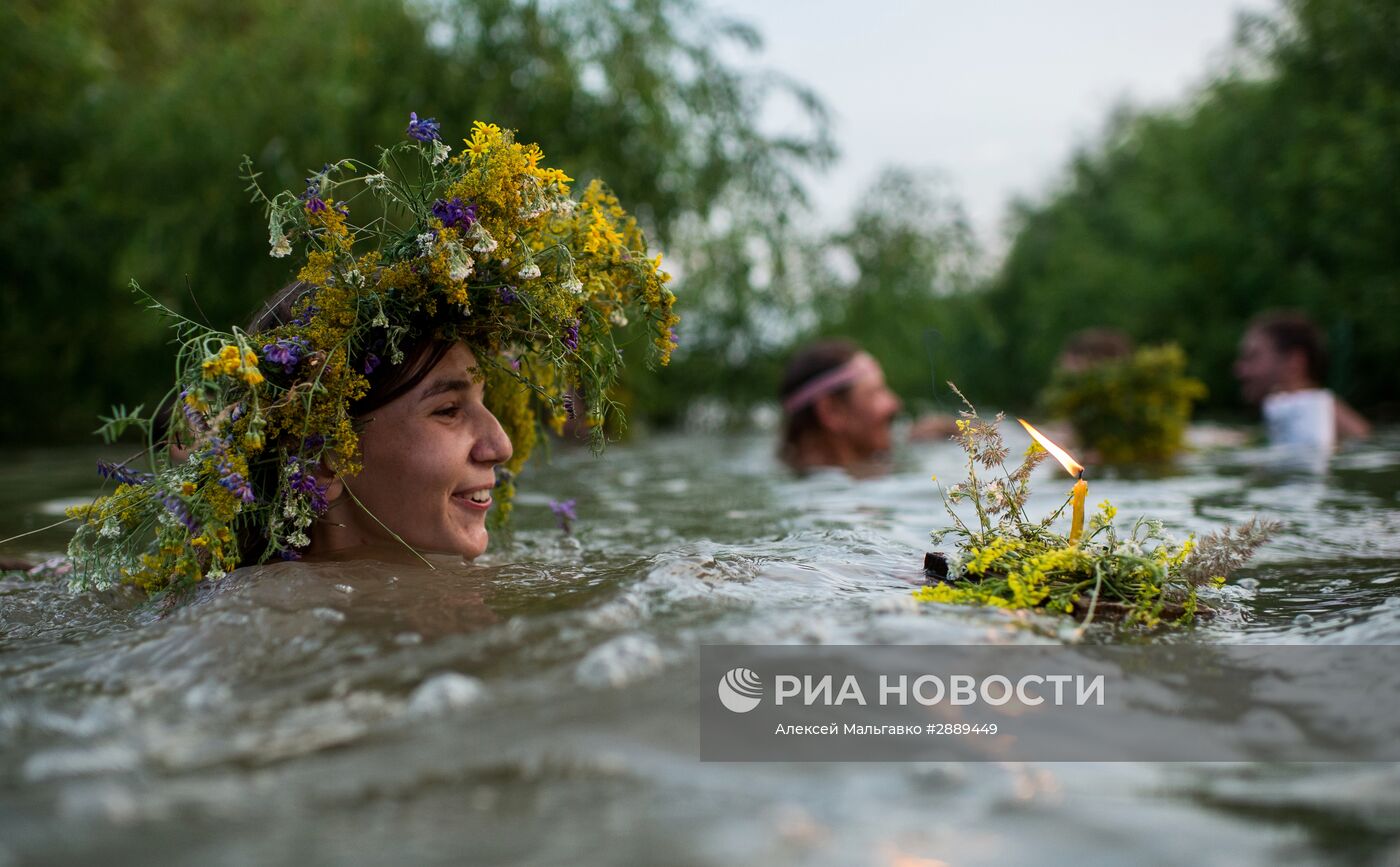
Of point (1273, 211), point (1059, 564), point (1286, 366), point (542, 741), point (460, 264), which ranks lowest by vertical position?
point (542, 741)

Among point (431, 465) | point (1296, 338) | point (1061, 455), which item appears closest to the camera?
point (1061, 455)

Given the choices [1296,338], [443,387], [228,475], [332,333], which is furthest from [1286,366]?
[228,475]

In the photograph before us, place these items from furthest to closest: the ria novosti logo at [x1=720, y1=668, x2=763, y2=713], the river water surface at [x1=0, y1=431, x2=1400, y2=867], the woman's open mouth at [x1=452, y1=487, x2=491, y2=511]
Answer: the woman's open mouth at [x1=452, y1=487, x2=491, y2=511], the ria novosti logo at [x1=720, y1=668, x2=763, y2=713], the river water surface at [x1=0, y1=431, x2=1400, y2=867]

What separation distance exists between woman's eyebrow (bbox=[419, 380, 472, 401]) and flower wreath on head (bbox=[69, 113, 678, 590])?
0.33 feet

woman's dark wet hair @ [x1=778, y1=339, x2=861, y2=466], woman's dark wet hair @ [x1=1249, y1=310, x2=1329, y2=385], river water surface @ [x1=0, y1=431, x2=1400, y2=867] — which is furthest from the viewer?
woman's dark wet hair @ [x1=1249, y1=310, x2=1329, y2=385]

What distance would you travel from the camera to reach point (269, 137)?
55.4 ft

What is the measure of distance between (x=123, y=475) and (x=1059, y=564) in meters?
3.04

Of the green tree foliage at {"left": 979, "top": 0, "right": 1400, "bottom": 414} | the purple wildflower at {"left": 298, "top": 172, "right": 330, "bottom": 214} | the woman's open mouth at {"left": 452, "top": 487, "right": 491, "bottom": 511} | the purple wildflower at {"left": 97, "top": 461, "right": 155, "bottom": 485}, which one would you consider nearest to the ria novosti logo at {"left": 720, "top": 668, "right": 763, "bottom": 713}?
the woman's open mouth at {"left": 452, "top": 487, "right": 491, "bottom": 511}

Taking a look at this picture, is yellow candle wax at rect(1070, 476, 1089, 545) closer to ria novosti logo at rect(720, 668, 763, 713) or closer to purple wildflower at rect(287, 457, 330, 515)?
ria novosti logo at rect(720, 668, 763, 713)

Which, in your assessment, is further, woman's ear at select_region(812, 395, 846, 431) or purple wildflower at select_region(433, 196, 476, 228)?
woman's ear at select_region(812, 395, 846, 431)

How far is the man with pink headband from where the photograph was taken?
11016mm

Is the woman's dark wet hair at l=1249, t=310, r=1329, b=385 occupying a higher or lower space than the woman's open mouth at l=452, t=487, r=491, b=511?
higher

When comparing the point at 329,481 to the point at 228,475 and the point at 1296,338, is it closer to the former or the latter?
the point at 228,475

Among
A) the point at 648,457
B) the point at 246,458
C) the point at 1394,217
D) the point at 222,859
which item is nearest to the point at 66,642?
the point at 246,458
